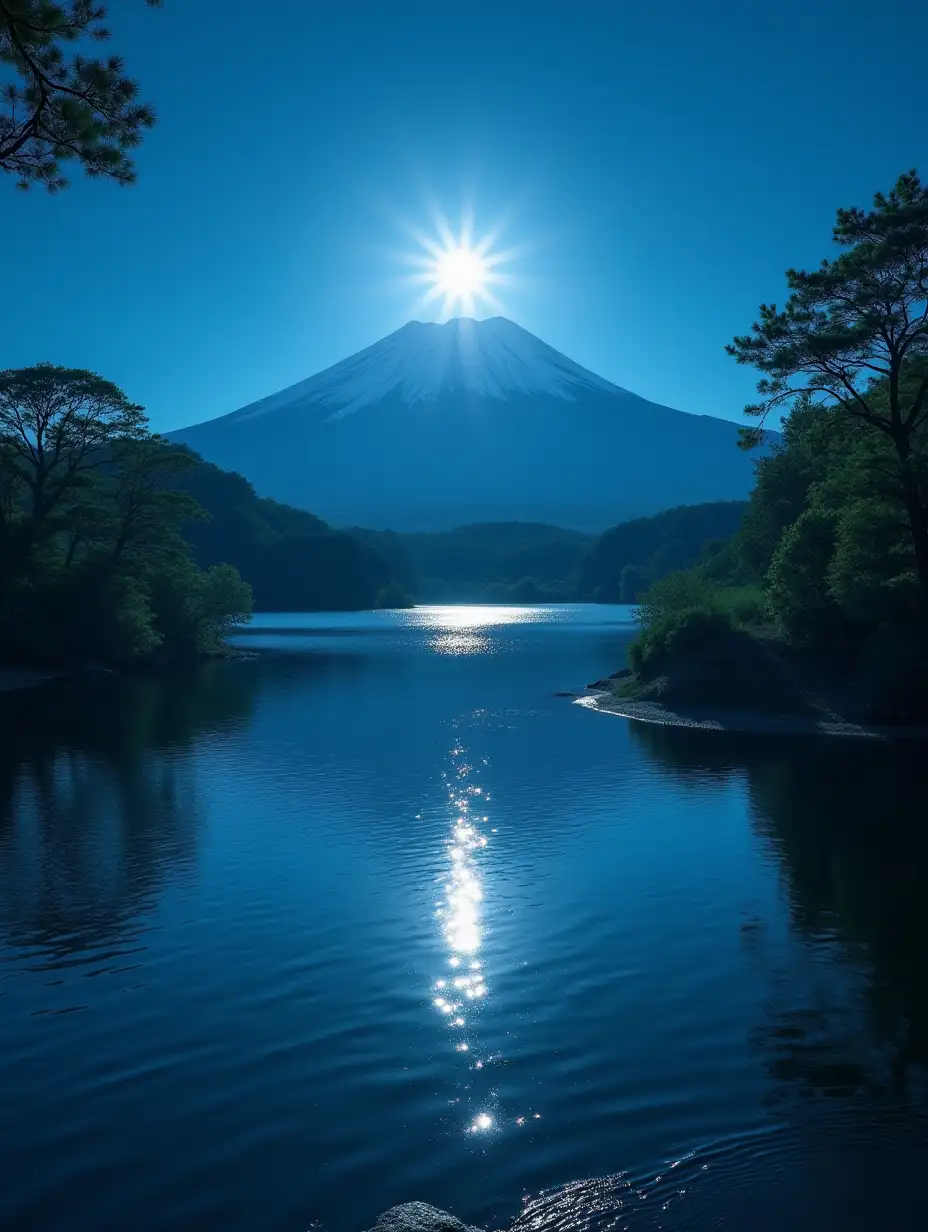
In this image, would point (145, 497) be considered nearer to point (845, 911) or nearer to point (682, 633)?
point (682, 633)

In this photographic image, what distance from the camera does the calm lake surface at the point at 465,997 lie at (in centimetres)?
826

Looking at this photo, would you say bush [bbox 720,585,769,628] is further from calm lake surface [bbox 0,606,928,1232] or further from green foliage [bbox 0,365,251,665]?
green foliage [bbox 0,365,251,665]

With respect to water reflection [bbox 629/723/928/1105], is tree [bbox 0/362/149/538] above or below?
above

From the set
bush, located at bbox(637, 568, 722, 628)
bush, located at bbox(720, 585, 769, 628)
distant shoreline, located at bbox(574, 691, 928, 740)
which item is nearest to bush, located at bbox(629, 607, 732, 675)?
bush, located at bbox(637, 568, 722, 628)

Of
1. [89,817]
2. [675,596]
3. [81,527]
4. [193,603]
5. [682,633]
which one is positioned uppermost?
[81,527]

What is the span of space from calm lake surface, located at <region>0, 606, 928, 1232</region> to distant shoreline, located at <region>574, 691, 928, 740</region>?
6284mm

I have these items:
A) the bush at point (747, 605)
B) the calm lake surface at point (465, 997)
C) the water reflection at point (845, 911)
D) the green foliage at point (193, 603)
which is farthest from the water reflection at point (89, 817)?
the green foliage at point (193, 603)

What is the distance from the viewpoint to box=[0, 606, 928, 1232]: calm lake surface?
8258 millimetres

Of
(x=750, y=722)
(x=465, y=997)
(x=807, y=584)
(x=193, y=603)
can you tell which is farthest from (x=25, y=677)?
(x=465, y=997)

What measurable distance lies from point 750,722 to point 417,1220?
33.3m

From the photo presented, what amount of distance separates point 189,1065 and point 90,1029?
5.83 ft

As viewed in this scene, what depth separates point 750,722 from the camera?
38031mm

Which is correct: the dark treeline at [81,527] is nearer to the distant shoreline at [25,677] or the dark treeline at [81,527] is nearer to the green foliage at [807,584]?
the distant shoreline at [25,677]

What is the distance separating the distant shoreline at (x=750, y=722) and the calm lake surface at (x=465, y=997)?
6284 mm
